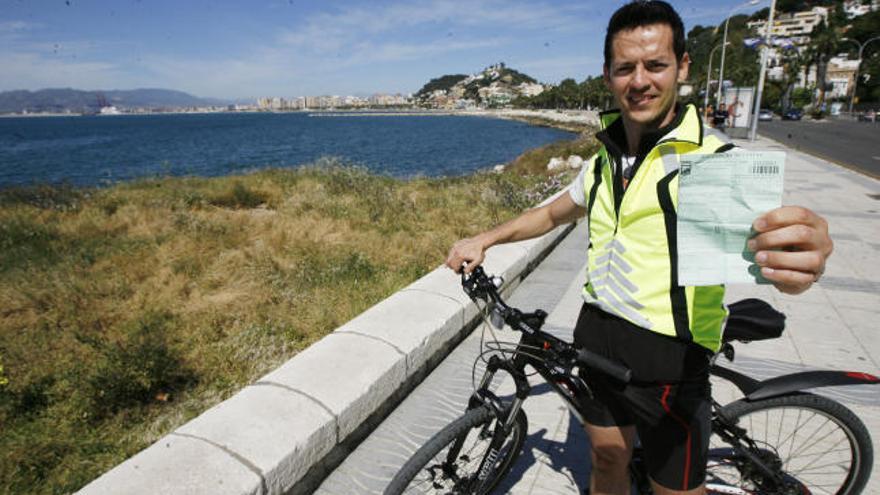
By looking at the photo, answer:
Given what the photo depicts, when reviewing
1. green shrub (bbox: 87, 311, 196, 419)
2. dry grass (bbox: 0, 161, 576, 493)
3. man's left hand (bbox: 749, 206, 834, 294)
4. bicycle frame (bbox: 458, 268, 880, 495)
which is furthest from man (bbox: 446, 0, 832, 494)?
green shrub (bbox: 87, 311, 196, 419)

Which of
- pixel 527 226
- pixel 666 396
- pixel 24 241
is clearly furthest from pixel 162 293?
pixel 666 396

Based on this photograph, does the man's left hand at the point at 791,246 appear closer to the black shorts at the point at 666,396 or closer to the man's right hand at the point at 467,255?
the black shorts at the point at 666,396

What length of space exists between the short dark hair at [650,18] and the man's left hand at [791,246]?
0.76 metres

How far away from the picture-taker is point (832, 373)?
6.53 ft

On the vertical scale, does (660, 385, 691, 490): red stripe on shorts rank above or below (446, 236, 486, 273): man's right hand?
below

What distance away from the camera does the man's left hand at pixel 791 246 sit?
106 centimetres

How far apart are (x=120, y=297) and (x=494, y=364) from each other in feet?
16.7

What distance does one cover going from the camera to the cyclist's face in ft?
4.93

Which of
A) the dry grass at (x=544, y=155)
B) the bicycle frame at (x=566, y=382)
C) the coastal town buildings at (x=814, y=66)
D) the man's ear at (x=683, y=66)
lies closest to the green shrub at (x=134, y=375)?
the bicycle frame at (x=566, y=382)

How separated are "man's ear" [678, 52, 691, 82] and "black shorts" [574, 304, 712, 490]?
913 mm

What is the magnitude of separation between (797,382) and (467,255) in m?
1.56

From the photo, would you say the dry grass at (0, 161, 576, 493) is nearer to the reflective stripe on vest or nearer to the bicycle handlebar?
the bicycle handlebar

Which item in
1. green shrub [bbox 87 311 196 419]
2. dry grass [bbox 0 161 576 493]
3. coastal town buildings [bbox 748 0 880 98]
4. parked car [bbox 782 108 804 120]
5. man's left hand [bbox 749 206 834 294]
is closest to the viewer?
man's left hand [bbox 749 206 834 294]

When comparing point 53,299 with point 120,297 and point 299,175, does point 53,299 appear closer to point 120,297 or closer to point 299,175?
point 120,297
